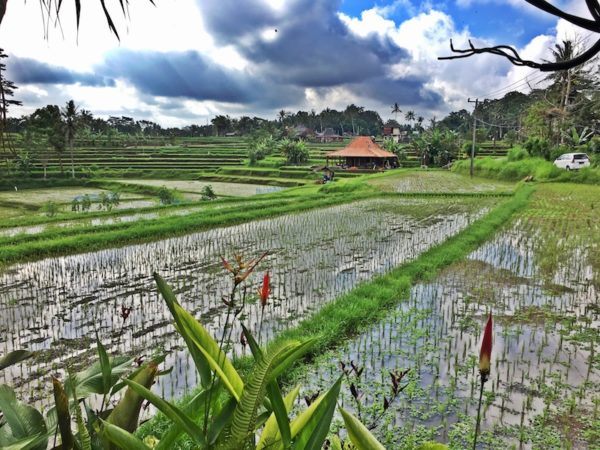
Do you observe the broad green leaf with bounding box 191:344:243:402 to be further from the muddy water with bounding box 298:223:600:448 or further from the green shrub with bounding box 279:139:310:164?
the green shrub with bounding box 279:139:310:164

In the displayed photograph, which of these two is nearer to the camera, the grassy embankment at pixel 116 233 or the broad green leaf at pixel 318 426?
the broad green leaf at pixel 318 426

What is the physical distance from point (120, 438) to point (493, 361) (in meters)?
3.66

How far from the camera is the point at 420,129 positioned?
220ft

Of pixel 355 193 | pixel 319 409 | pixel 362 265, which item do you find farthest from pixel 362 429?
pixel 355 193

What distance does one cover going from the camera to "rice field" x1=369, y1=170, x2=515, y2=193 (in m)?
20.3

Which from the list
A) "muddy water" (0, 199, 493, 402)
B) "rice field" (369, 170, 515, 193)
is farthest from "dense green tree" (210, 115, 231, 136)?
"muddy water" (0, 199, 493, 402)

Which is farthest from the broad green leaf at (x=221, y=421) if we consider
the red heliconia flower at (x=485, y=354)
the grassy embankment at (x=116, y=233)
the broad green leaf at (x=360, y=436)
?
the grassy embankment at (x=116, y=233)

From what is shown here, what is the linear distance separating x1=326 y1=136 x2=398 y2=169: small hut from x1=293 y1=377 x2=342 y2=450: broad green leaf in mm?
32760

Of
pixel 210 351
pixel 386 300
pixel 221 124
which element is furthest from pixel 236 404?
pixel 221 124

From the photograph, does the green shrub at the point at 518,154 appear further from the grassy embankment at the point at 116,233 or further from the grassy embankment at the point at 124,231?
the grassy embankment at the point at 116,233

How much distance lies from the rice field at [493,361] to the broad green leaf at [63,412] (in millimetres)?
1045

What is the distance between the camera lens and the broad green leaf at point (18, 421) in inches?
56.2

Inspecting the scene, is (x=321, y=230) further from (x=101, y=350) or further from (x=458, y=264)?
(x=101, y=350)

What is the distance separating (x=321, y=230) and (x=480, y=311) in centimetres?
608
